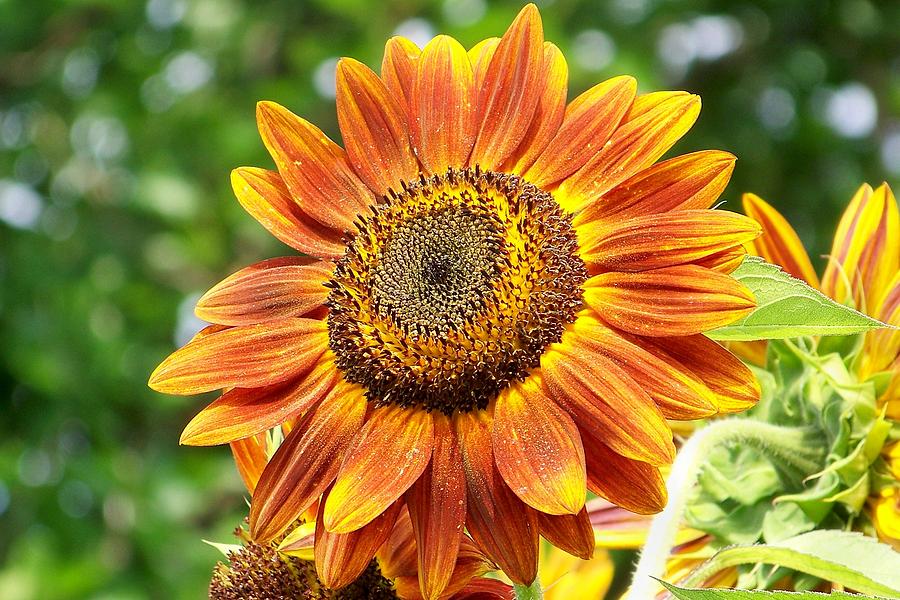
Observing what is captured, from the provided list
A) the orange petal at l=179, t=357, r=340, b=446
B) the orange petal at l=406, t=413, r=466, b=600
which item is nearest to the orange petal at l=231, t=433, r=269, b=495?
the orange petal at l=179, t=357, r=340, b=446

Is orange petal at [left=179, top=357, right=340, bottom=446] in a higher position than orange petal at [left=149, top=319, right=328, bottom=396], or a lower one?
lower

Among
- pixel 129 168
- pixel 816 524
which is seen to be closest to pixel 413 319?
pixel 816 524

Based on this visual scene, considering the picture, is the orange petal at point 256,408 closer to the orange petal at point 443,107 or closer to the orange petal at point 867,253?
the orange petal at point 443,107

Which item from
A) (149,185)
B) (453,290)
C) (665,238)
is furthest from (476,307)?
(149,185)

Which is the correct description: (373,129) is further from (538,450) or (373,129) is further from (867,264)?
(867,264)

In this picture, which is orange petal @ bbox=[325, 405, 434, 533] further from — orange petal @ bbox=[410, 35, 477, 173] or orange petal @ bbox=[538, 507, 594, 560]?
orange petal @ bbox=[410, 35, 477, 173]

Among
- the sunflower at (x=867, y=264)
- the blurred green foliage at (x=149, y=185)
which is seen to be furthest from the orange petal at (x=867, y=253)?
the blurred green foliage at (x=149, y=185)
